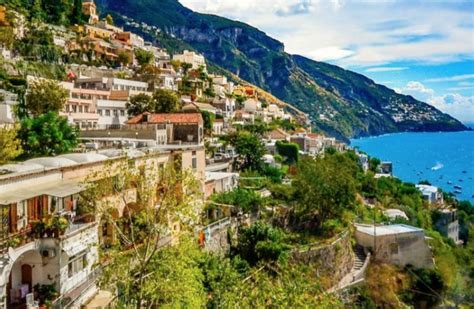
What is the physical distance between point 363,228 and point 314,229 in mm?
4605

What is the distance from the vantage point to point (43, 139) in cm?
3138

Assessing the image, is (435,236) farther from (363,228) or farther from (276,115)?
(276,115)

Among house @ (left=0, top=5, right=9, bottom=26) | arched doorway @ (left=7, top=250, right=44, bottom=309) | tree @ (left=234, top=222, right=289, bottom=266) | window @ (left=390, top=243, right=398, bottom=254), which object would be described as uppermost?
house @ (left=0, top=5, right=9, bottom=26)

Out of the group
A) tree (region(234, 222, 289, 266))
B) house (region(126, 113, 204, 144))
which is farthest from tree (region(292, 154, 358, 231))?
house (region(126, 113, 204, 144))

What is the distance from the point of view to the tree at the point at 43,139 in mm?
30917

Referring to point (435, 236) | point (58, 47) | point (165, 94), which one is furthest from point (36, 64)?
point (435, 236)

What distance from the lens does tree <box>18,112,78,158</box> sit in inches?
1217

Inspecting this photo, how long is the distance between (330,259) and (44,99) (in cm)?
2517

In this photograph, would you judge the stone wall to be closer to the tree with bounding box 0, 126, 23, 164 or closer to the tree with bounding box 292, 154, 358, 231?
the tree with bounding box 292, 154, 358, 231

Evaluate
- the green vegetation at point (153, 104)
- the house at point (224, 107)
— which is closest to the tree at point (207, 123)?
the green vegetation at point (153, 104)

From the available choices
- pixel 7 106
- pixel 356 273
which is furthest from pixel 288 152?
pixel 7 106

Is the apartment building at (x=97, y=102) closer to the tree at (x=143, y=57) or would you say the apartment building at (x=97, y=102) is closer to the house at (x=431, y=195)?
the tree at (x=143, y=57)

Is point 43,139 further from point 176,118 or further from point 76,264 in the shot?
point 76,264

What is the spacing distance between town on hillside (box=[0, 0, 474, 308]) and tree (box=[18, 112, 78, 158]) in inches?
3.5
